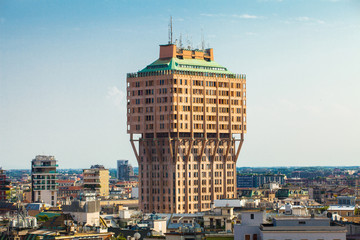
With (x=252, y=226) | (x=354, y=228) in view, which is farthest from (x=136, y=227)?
(x=252, y=226)

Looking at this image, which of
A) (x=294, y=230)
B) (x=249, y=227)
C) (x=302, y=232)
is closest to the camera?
(x=302, y=232)

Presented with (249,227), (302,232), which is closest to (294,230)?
(302,232)

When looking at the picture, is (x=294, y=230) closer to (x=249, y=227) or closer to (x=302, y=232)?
(x=302, y=232)

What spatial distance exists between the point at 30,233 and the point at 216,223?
127 ft

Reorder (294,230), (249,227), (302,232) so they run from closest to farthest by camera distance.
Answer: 1. (302,232)
2. (294,230)
3. (249,227)

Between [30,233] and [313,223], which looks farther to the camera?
[30,233]

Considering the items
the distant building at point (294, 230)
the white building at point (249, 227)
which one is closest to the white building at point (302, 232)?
the distant building at point (294, 230)

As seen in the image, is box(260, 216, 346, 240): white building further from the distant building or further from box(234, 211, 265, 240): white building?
box(234, 211, 265, 240): white building

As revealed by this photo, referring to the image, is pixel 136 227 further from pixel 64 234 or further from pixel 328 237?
pixel 328 237

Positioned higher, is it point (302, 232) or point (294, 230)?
point (294, 230)

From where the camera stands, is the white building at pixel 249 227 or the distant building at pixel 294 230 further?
the white building at pixel 249 227

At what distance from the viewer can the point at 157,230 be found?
626 ft

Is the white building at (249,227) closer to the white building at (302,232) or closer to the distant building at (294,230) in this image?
the distant building at (294,230)

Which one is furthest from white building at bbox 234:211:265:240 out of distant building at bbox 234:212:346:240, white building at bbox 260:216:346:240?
white building at bbox 260:216:346:240
